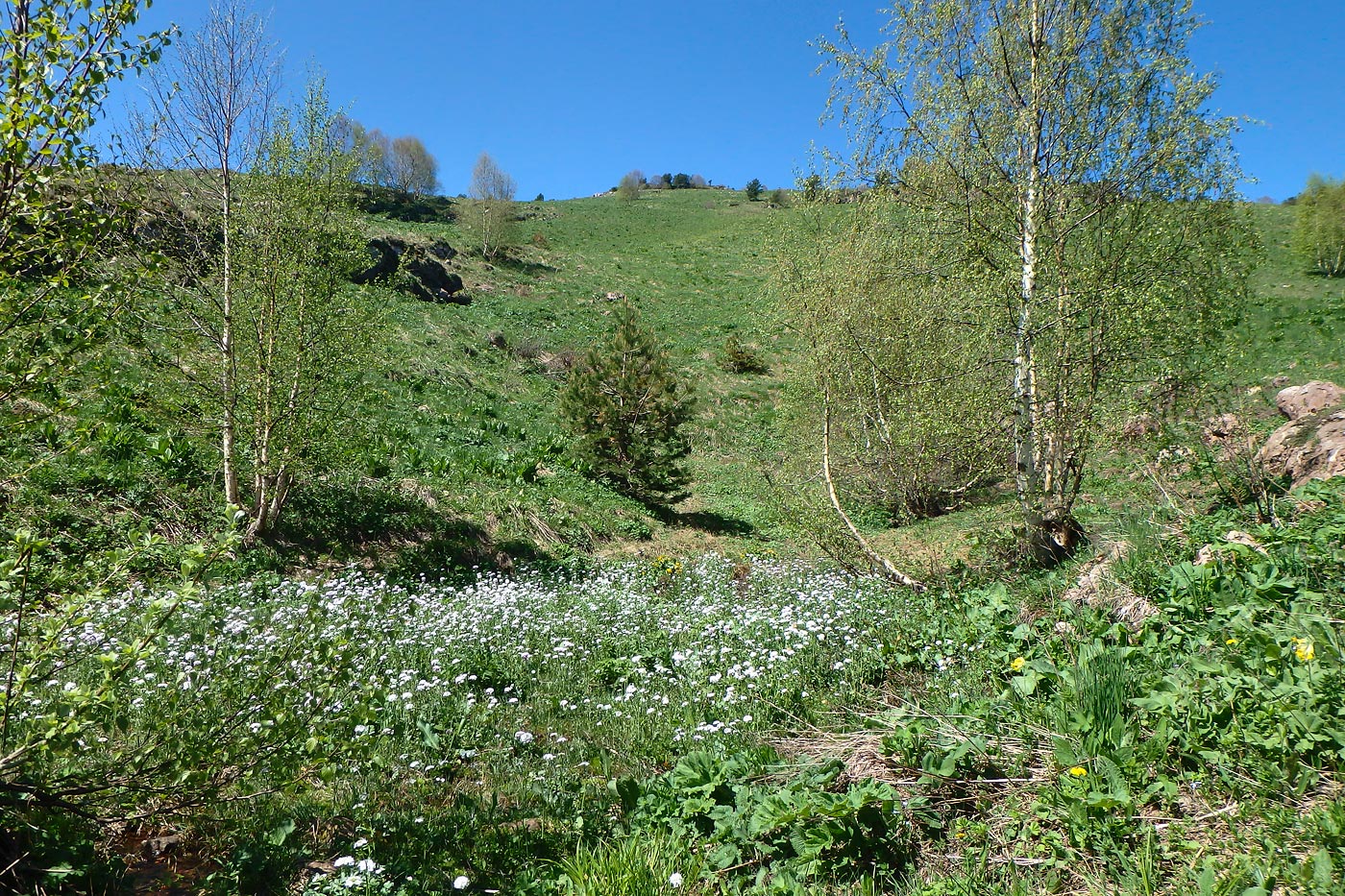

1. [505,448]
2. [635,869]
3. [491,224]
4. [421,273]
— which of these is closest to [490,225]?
[491,224]

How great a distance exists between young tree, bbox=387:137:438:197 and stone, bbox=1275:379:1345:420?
2854 inches

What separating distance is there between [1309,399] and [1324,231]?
33.1 m

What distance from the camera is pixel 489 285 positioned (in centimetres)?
3394

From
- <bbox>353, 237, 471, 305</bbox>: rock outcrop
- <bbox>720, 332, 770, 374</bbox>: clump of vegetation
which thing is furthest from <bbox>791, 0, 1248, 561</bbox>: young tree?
<bbox>720, 332, 770, 374</bbox>: clump of vegetation

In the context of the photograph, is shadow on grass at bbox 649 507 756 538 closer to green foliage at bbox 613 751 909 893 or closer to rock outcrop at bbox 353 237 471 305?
green foliage at bbox 613 751 909 893

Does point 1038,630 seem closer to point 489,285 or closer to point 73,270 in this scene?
point 73,270

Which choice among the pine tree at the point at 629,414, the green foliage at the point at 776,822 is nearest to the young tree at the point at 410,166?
the pine tree at the point at 629,414

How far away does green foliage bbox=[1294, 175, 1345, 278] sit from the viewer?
103 ft

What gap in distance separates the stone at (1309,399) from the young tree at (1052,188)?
3687mm

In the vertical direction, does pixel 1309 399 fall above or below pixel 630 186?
below

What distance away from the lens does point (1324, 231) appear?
107 feet

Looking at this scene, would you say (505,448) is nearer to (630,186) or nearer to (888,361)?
(888,361)

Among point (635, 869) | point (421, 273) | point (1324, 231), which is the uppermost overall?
point (1324, 231)

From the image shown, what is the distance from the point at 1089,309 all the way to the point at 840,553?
4.58 meters
